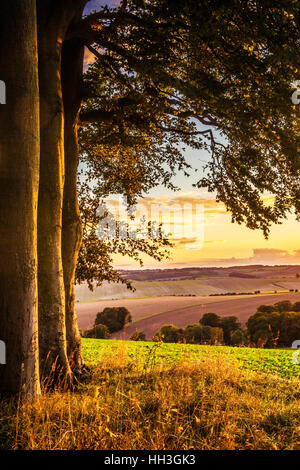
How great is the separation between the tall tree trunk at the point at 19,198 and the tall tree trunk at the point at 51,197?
49.7 inches

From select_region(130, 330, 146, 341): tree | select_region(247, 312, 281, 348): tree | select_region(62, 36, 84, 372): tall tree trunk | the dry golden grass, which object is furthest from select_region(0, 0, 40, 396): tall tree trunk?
select_region(247, 312, 281, 348): tree

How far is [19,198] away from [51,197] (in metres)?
1.70

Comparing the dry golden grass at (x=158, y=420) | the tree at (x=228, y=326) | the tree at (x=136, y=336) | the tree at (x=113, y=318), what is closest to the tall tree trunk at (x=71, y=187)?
the tree at (x=136, y=336)

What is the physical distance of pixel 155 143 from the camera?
12.9 metres

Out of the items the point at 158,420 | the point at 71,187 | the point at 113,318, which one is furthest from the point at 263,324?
the point at 158,420

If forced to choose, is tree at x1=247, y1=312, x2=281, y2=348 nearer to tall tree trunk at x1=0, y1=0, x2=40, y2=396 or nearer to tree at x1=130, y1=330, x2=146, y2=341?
tree at x1=130, y1=330, x2=146, y2=341

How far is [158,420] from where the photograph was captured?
4203 mm

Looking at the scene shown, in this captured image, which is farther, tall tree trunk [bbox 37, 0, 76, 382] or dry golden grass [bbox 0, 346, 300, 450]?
tall tree trunk [bbox 37, 0, 76, 382]

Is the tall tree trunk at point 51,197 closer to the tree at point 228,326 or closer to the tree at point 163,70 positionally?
the tree at point 163,70

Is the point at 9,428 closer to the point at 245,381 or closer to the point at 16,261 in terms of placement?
the point at 16,261

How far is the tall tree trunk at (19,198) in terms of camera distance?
512cm

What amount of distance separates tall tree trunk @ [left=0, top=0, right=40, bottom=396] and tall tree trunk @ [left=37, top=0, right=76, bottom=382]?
49.7 inches

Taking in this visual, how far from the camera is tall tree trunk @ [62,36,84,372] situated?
27.4 feet

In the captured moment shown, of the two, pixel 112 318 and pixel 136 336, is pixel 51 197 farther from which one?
pixel 112 318
